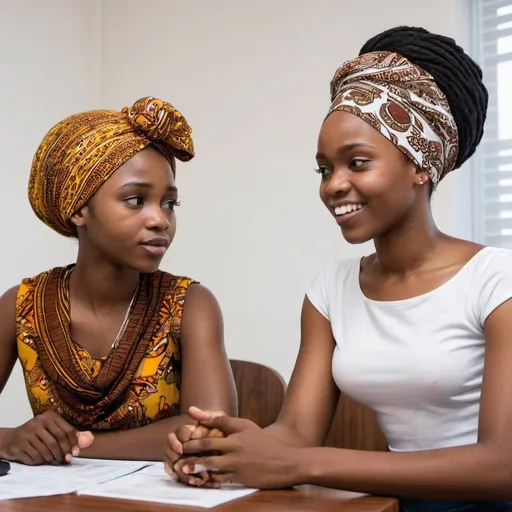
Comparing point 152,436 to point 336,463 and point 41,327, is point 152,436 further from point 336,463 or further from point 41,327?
point 336,463

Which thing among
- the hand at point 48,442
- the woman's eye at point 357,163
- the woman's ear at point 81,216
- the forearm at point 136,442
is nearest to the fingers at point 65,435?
the hand at point 48,442

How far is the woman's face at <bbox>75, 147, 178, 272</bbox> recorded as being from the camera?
1.75 m

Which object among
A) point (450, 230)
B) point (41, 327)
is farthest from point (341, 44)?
point (41, 327)

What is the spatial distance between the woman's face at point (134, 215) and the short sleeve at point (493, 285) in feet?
2.30

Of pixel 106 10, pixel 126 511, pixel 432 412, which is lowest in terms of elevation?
pixel 126 511

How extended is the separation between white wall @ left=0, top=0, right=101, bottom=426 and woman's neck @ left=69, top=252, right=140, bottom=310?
4.23ft

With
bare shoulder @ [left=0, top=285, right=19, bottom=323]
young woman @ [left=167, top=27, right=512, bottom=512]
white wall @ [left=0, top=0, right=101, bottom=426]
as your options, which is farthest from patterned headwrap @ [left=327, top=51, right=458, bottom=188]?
white wall @ [left=0, top=0, right=101, bottom=426]

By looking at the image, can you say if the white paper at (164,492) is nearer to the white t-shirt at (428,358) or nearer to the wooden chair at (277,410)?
the white t-shirt at (428,358)

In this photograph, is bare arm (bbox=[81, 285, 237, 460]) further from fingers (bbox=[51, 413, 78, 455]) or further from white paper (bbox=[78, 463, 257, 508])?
white paper (bbox=[78, 463, 257, 508])

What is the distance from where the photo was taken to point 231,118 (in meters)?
3.18

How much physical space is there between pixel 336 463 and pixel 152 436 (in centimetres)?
53

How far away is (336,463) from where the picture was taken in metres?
1.23

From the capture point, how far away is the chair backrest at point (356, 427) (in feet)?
5.69

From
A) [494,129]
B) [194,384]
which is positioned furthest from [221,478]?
[494,129]
